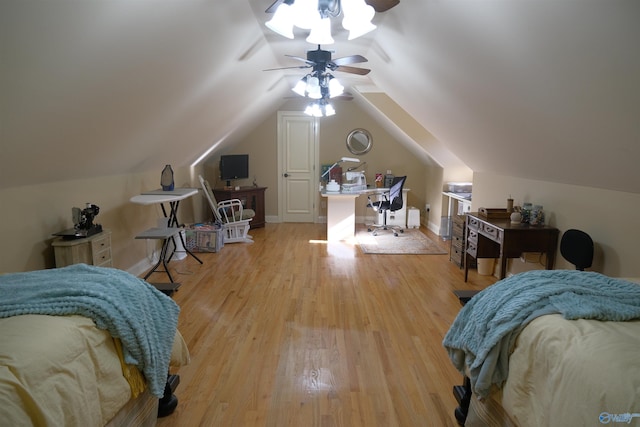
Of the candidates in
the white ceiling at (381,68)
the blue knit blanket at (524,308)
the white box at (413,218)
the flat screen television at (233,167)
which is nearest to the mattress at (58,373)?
the white ceiling at (381,68)

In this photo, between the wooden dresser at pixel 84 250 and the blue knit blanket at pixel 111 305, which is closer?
the blue knit blanket at pixel 111 305

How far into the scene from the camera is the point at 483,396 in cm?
166

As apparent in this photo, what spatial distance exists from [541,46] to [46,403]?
8.16 feet

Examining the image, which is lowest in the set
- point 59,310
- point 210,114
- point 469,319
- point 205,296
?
point 205,296

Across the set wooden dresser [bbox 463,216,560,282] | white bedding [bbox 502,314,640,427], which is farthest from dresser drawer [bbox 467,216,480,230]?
white bedding [bbox 502,314,640,427]

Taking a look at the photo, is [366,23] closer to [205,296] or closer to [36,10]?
[36,10]

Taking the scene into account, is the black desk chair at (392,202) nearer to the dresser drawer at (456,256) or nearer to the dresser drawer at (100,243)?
the dresser drawer at (456,256)

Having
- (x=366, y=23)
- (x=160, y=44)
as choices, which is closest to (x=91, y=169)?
(x=160, y=44)

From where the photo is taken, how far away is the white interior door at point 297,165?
7.48 meters

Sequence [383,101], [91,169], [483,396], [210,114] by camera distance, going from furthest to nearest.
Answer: [383,101], [210,114], [91,169], [483,396]

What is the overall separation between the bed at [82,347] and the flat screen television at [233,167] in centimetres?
522

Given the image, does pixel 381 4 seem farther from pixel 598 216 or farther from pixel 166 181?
pixel 166 181

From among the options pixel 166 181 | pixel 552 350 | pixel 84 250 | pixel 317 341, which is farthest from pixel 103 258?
pixel 552 350

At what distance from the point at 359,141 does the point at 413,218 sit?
1823 mm
